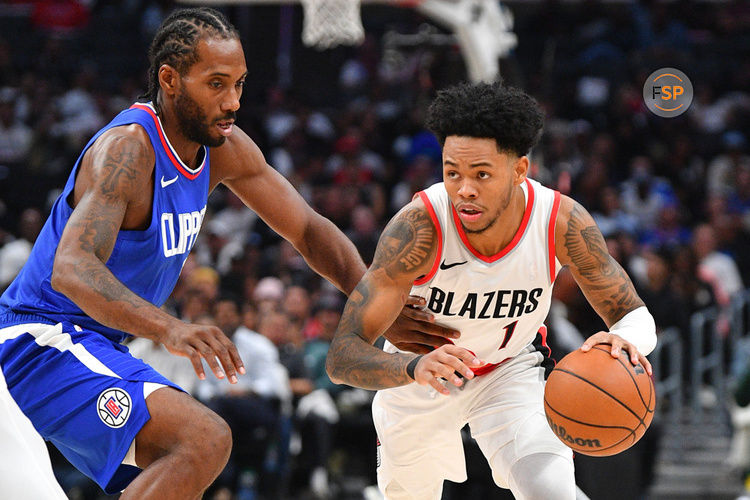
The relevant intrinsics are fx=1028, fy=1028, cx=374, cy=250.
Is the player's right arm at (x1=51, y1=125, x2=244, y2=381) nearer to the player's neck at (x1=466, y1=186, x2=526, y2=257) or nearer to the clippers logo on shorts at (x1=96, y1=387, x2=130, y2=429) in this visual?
the clippers logo on shorts at (x1=96, y1=387, x2=130, y2=429)

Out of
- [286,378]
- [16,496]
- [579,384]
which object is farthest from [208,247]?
[16,496]

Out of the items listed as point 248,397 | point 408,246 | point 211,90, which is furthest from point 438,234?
point 248,397

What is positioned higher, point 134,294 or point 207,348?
point 134,294

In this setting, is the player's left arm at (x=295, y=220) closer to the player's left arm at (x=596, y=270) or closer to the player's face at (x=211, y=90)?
the player's face at (x=211, y=90)

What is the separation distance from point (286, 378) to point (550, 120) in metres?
6.28

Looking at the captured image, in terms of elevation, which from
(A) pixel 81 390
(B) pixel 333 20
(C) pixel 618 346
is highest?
(B) pixel 333 20

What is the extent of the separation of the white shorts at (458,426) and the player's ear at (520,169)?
2.81ft

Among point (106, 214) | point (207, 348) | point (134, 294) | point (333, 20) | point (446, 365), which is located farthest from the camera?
point (333, 20)

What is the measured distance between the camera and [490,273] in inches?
169

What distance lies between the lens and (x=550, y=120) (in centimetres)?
1356

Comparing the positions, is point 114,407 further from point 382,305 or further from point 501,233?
point 501,233

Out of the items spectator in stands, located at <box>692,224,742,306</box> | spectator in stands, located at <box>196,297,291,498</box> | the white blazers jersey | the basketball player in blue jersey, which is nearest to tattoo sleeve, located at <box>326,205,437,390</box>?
the white blazers jersey

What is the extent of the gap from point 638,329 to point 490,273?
640 mm

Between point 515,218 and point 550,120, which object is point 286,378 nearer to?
point 515,218
